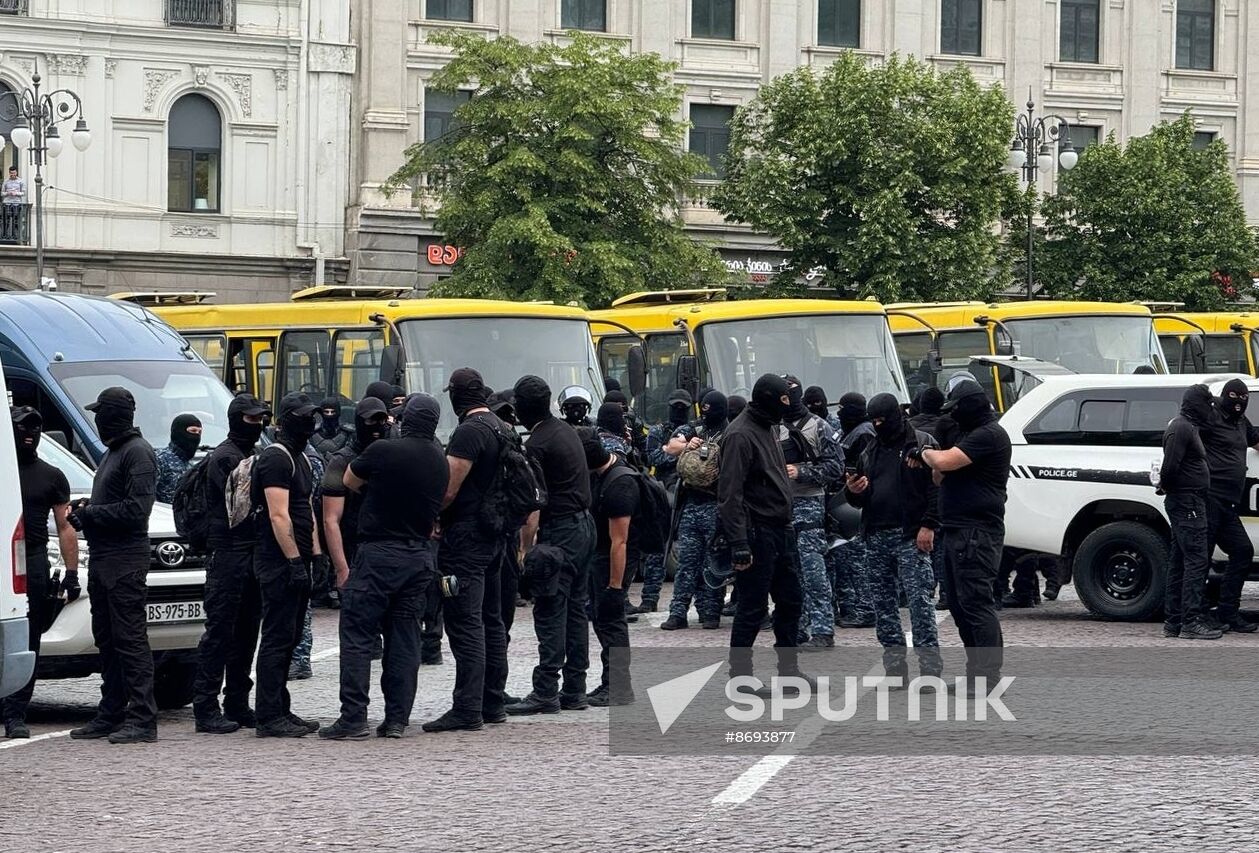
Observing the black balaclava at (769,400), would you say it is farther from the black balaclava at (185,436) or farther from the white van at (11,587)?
the white van at (11,587)

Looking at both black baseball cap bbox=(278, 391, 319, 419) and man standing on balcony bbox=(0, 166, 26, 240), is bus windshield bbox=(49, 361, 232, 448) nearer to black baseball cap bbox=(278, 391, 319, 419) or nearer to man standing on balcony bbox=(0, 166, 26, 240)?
black baseball cap bbox=(278, 391, 319, 419)

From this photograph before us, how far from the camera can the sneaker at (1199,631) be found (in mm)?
A: 15227

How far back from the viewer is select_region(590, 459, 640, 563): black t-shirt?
11.9 metres

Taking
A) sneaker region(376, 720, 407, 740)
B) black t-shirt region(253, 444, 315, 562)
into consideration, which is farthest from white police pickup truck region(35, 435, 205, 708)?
sneaker region(376, 720, 407, 740)

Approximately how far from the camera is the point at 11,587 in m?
9.25

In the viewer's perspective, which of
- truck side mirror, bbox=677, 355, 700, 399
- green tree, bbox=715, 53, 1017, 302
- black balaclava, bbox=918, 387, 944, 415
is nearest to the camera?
black balaclava, bbox=918, 387, 944, 415

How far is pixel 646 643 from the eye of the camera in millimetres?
15219

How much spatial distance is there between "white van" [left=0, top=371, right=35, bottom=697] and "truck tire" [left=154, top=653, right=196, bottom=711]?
3.04 m

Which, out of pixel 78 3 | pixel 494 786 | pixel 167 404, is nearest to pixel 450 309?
pixel 167 404

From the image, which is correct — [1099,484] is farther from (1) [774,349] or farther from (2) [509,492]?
(2) [509,492]

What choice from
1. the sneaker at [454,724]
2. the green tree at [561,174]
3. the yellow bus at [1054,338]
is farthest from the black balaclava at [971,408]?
the green tree at [561,174]

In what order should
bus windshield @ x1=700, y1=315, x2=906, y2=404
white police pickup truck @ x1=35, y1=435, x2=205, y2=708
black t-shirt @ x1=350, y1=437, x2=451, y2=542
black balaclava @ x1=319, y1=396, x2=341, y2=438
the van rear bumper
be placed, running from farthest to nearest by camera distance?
bus windshield @ x1=700, y1=315, x2=906, y2=404
black balaclava @ x1=319, y1=396, x2=341, y2=438
white police pickup truck @ x1=35, y1=435, x2=205, y2=708
black t-shirt @ x1=350, y1=437, x2=451, y2=542
the van rear bumper

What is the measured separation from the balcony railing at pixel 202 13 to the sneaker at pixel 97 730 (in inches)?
1324

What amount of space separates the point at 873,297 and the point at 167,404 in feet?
85.9
